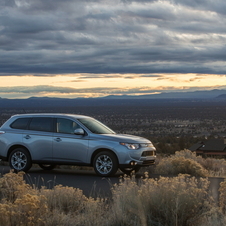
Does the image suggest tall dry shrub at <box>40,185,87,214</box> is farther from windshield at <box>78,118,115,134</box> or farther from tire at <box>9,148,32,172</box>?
tire at <box>9,148,32,172</box>

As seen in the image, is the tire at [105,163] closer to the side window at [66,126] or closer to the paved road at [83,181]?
the paved road at [83,181]

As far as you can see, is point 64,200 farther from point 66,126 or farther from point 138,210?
point 66,126

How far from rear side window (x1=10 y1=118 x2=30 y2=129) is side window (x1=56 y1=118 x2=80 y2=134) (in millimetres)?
1183

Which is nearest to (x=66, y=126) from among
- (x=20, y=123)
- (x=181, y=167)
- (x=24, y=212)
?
(x=20, y=123)

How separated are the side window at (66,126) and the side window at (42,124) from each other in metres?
0.27

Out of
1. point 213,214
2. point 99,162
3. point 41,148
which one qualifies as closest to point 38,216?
point 213,214

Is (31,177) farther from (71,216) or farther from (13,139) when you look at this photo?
(71,216)

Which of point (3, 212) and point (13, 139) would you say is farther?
point (13, 139)

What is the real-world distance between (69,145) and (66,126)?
66cm

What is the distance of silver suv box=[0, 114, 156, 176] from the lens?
12977 mm

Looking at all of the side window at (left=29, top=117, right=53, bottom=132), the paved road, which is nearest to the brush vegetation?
the paved road

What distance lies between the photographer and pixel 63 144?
13523mm

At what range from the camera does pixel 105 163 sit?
1305cm

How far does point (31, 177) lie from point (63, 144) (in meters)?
1.36
